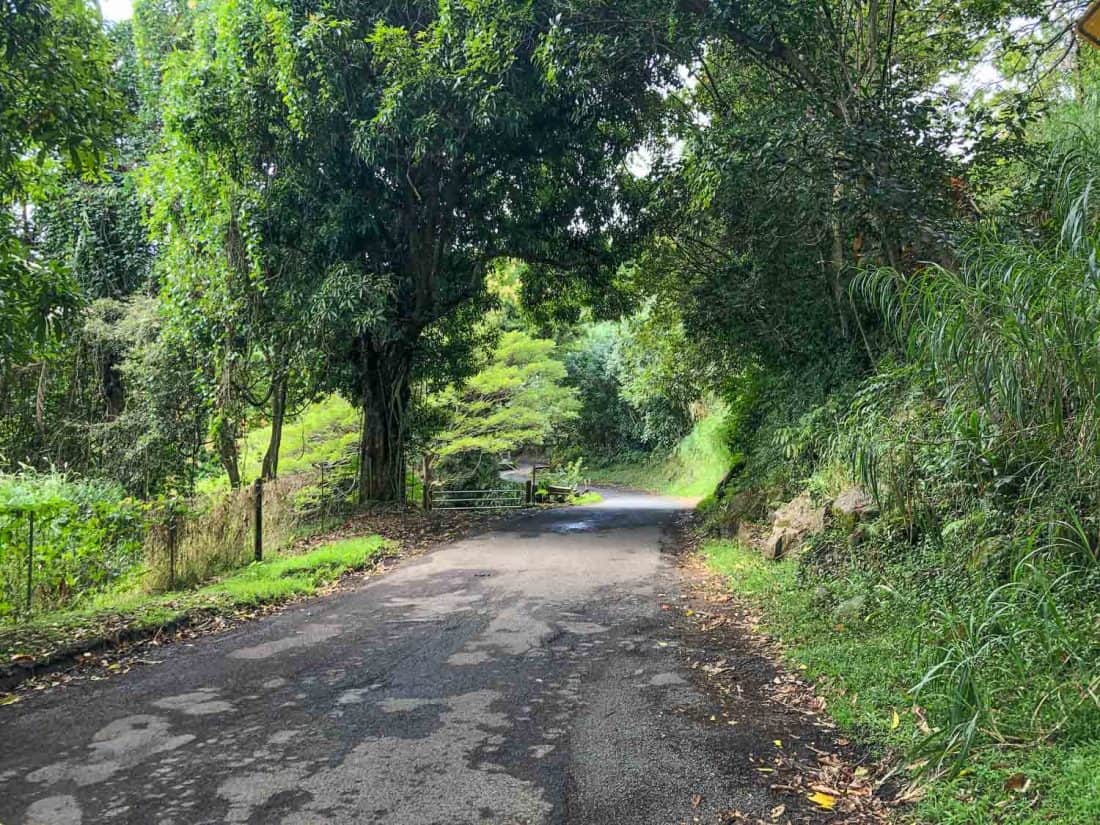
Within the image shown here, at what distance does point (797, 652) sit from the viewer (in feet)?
16.4

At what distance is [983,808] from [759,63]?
8.15 meters

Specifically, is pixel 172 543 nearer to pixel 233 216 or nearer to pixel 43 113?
pixel 43 113

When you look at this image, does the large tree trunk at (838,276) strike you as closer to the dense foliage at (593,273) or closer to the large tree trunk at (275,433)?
the dense foliage at (593,273)

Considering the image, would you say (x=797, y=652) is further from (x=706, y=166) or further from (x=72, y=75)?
(x=72, y=75)

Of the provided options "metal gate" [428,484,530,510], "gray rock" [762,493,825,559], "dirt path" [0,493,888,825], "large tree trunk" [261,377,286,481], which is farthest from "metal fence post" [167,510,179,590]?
"metal gate" [428,484,530,510]

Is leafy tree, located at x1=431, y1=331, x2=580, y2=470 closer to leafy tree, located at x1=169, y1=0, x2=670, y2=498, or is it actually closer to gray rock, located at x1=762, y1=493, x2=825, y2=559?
leafy tree, located at x1=169, y1=0, x2=670, y2=498

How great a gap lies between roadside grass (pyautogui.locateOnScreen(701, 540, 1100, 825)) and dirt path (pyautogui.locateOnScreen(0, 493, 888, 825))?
0.24 meters

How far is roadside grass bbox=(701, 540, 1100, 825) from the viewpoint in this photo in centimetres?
259

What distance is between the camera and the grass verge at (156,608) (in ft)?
16.5

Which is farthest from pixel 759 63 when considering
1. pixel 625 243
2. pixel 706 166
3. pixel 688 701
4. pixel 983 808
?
pixel 983 808

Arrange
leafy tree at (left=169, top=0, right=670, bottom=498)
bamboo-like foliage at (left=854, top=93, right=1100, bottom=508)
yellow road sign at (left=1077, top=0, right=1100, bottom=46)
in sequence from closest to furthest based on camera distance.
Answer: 1. bamboo-like foliage at (left=854, top=93, right=1100, bottom=508)
2. yellow road sign at (left=1077, top=0, right=1100, bottom=46)
3. leafy tree at (left=169, top=0, right=670, bottom=498)

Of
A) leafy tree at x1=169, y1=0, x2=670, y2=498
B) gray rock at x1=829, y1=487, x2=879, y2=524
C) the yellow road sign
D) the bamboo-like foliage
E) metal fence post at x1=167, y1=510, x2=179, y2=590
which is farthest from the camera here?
leafy tree at x1=169, y1=0, x2=670, y2=498

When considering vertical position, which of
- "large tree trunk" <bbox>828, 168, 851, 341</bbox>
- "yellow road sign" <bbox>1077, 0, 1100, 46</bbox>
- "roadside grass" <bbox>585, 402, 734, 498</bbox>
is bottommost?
"roadside grass" <bbox>585, 402, 734, 498</bbox>

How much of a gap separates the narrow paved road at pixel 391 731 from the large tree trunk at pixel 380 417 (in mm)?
7576
